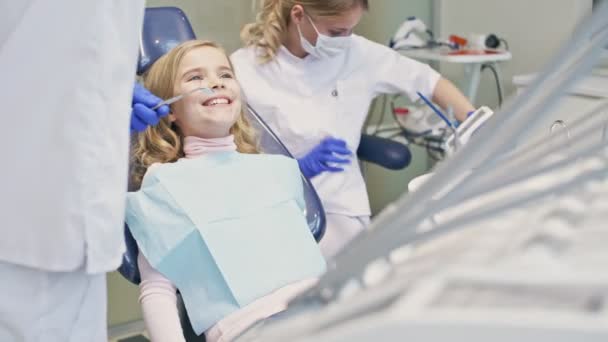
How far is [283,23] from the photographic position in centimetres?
209

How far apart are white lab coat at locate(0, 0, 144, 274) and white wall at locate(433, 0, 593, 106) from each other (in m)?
1.78

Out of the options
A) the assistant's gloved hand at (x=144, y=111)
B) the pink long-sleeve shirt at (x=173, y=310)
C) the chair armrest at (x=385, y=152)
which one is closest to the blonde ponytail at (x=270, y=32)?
the chair armrest at (x=385, y=152)

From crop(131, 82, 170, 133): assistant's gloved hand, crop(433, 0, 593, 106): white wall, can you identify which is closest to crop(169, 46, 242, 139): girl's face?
crop(131, 82, 170, 133): assistant's gloved hand

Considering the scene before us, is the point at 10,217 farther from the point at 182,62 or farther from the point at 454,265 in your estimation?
the point at 454,265

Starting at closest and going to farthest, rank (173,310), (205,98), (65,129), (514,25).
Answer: (65,129) < (173,310) < (205,98) < (514,25)

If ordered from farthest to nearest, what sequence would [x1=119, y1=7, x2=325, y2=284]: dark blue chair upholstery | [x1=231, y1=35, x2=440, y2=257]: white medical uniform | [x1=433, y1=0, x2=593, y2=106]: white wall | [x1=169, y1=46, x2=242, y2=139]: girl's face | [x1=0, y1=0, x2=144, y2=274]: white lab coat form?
[x1=433, y1=0, x2=593, y2=106]: white wall, [x1=231, y1=35, x2=440, y2=257]: white medical uniform, [x1=119, y1=7, x2=325, y2=284]: dark blue chair upholstery, [x1=169, y1=46, x2=242, y2=139]: girl's face, [x1=0, y1=0, x2=144, y2=274]: white lab coat

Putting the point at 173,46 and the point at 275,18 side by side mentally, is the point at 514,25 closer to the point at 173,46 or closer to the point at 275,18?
the point at 275,18

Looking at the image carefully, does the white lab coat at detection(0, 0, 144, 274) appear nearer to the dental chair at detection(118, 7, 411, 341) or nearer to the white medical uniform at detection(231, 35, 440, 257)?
the dental chair at detection(118, 7, 411, 341)

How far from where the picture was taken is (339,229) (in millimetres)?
2037

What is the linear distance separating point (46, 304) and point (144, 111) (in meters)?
0.46

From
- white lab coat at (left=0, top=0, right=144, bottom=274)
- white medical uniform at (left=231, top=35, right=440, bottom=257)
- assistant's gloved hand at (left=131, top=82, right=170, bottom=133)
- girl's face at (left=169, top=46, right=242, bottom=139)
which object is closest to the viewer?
white lab coat at (left=0, top=0, right=144, bottom=274)

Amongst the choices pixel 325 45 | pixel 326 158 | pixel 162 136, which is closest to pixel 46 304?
pixel 162 136

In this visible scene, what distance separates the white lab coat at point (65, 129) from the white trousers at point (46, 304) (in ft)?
0.10

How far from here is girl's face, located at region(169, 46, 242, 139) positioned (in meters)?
1.56
